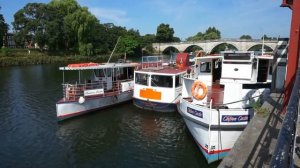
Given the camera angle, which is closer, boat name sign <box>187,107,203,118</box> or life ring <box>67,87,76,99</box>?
boat name sign <box>187,107,203,118</box>

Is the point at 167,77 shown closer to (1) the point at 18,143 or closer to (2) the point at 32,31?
(1) the point at 18,143

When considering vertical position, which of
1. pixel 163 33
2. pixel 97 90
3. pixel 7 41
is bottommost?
pixel 97 90

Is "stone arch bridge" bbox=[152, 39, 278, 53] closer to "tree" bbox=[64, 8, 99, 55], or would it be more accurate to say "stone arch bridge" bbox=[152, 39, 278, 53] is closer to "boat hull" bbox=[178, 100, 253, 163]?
"tree" bbox=[64, 8, 99, 55]

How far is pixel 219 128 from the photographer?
1120 cm

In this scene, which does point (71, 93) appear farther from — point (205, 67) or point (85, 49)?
point (85, 49)

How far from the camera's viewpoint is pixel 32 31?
73.1 meters

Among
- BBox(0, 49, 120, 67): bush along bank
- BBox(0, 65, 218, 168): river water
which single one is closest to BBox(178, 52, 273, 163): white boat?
BBox(0, 65, 218, 168): river water

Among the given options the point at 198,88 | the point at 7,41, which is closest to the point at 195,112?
the point at 198,88

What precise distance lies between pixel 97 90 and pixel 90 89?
0.72 m

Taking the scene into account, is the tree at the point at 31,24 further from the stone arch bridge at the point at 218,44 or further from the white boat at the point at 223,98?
the white boat at the point at 223,98

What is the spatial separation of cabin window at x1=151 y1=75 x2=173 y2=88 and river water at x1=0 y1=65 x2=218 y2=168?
203cm

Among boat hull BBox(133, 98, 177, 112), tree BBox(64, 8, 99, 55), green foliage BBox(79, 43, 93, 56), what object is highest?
tree BBox(64, 8, 99, 55)

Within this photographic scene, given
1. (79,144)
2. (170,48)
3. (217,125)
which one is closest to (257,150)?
(217,125)

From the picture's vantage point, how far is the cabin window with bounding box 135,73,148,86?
20147 millimetres
